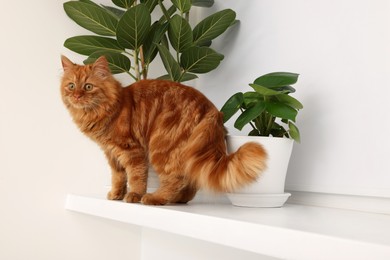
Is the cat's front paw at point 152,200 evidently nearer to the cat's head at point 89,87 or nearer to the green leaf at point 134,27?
the cat's head at point 89,87

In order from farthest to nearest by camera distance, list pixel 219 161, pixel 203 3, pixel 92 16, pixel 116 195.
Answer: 1. pixel 203 3
2. pixel 92 16
3. pixel 116 195
4. pixel 219 161

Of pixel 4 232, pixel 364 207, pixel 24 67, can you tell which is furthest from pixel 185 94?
pixel 4 232

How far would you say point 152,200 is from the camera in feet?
3.23

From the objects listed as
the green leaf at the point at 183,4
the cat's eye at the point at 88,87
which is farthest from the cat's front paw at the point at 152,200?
the green leaf at the point at 183,4

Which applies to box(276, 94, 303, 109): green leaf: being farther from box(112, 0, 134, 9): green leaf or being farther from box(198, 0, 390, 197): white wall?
box(112, 0, 134, 9): green leaf

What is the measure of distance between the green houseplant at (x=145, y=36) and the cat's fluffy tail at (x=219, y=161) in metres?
0.39

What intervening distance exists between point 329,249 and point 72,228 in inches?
42.8

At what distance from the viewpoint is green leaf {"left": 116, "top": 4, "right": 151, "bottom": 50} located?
1209 millimetres

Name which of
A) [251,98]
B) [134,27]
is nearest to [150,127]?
[251,98]

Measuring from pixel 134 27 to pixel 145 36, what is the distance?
70 mm

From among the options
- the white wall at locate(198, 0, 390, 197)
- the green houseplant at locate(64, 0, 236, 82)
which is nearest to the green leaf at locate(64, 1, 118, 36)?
the green houseplant at locate(64, 0, 236, 82)

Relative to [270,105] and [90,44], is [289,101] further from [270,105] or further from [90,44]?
[90,44]

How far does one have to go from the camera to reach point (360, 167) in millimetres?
1007

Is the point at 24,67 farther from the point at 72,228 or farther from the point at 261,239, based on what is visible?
the point at 261,239
